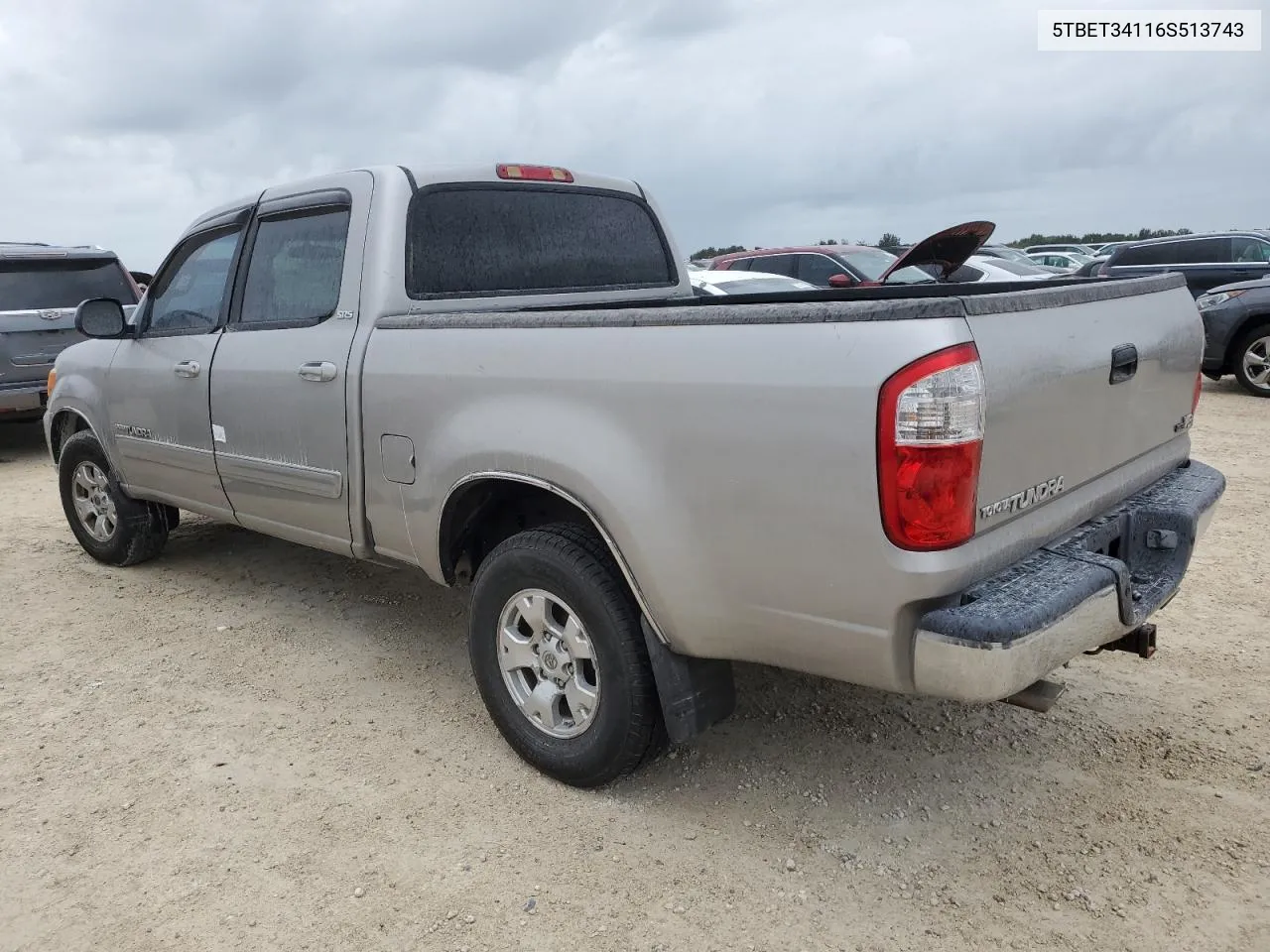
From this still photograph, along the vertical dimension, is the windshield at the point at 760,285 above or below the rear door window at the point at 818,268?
below

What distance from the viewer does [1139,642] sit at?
2.80 m

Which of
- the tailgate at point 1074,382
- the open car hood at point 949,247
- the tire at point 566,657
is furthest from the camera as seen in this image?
the open car hood at point 949,247

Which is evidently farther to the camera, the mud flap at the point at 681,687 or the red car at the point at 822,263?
the red car at the point at 822,263

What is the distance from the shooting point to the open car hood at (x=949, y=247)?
3.96m

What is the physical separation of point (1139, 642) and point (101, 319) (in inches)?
177

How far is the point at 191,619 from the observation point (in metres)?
4.67

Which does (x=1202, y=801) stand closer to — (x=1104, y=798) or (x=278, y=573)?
(x=1104, y=798)

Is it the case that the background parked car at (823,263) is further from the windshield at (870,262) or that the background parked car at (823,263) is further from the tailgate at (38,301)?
the tailgate at (38,301)

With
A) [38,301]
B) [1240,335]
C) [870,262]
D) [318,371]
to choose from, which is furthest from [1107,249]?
[318,371]

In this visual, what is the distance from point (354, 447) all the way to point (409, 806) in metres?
1.26

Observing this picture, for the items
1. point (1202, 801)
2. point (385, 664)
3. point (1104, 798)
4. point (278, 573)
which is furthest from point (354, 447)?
point (1202, 801)

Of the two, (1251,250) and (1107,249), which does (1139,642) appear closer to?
(1251,250)

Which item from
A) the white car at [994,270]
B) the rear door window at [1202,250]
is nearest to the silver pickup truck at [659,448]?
the white car at [994,270]

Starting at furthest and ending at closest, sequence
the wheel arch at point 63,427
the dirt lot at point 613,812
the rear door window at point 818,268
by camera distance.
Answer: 1. the rear door window at point 818,268
2. the wheel arch at point 63,427
3. the dirt lot at point 613,812
